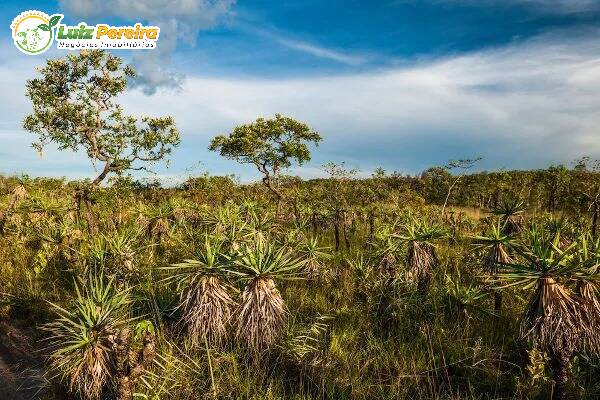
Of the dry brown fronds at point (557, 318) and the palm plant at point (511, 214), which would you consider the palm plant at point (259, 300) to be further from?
the palm plant at point (511, 214)

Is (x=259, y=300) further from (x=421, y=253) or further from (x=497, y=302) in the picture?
(x=497, y=302)

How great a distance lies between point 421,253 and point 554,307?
423 centimetres

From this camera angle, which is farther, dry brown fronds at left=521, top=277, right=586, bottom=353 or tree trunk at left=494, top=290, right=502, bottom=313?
tree trunk at left=494, top=290, right=502, bottom=313

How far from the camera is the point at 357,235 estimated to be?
20.9 m

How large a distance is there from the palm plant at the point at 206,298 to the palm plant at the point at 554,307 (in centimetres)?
422

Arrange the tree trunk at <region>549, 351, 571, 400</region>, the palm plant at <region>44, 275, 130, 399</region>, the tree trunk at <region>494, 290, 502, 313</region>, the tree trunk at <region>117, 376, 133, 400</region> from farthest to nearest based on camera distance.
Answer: the tree trunk at <region>494, 290, 502, 313</region> < the palm plant at <region>44, 275, 130, 399</region> < the tree trunk at <region>117, 376, 133, 400</region> < the tree trunk at <region>549, 351, 571, 400</region>

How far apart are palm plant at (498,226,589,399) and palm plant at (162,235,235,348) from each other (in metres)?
4.22

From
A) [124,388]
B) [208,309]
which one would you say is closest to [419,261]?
[208,309]

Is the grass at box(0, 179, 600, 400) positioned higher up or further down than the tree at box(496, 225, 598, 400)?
further down

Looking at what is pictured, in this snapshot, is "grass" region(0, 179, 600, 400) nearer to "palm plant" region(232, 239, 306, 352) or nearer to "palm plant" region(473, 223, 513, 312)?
"palm plant" region(232, 239, 306, 352)

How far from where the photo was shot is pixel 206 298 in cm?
698

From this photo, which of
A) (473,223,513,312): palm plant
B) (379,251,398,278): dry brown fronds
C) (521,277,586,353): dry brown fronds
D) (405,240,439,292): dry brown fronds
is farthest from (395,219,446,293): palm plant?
(521,277,586,353): dry brown fronds

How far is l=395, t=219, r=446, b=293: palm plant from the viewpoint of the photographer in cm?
925

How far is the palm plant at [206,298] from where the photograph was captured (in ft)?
22.9
